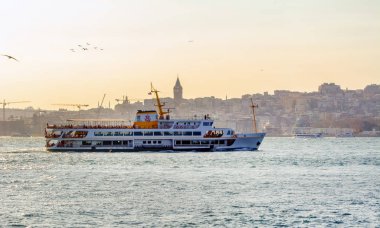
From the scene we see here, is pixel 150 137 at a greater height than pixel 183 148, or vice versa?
pixel 150 137

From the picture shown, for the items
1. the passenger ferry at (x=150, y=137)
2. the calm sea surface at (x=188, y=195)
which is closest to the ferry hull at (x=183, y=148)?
the passenger ferry at (x=150, y=137)

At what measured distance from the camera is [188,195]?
51.7 meters

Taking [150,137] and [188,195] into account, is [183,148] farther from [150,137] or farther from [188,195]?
→ [188,195]

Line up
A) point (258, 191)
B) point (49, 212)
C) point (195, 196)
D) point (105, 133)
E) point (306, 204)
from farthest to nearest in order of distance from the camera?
point (105, 133), point (258, 191), point (195, 196), point (306, 204), point (49, 212)

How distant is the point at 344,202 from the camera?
48438 mm

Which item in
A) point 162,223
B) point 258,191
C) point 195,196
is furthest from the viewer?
point 258,191

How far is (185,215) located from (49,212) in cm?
764

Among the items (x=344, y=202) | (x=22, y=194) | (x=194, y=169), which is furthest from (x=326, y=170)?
(x=22, y=194)

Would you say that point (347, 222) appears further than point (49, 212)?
No

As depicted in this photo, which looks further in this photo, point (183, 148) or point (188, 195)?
point (183, 148)

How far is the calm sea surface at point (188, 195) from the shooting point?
41.5m

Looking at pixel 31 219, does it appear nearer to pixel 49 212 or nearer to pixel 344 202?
pixel 49 212

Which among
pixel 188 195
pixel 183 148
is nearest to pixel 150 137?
pixel 183 148

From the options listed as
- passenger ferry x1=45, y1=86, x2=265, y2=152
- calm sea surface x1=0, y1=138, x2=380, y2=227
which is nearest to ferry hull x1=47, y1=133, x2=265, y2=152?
passenger ferry x1=45, y1=86, x2=265, y2=152
